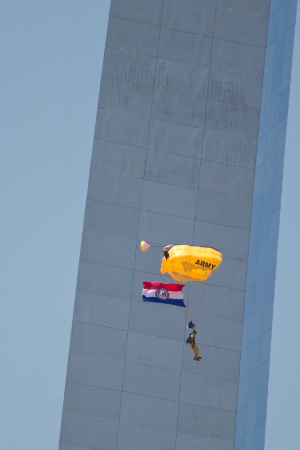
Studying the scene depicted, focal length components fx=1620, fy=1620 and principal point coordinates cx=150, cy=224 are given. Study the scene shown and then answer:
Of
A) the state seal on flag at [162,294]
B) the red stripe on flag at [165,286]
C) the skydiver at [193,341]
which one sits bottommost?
the skydiver at [193,341]

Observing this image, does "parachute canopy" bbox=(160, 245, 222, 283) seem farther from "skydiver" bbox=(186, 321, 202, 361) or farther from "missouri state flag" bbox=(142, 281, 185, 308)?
"missouri state flag" bbox=(142, 281, 185, 308)

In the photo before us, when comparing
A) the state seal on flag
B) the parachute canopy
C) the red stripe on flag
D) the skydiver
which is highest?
the parachute canopy

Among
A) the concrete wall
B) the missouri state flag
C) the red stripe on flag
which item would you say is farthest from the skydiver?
the concrete wall

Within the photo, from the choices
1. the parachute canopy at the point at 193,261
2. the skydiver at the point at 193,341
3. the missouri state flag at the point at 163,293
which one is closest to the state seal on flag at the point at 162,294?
the missouri state flag at the point at 163,293

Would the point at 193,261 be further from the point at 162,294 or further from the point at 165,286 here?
the point at 165,286

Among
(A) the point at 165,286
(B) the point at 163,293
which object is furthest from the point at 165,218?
(B) the point at 163,293

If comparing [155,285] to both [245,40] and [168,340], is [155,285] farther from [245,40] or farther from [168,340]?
[245,40]

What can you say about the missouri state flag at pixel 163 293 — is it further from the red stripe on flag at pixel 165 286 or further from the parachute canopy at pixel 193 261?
the parachute canopy at pixel 193 261
